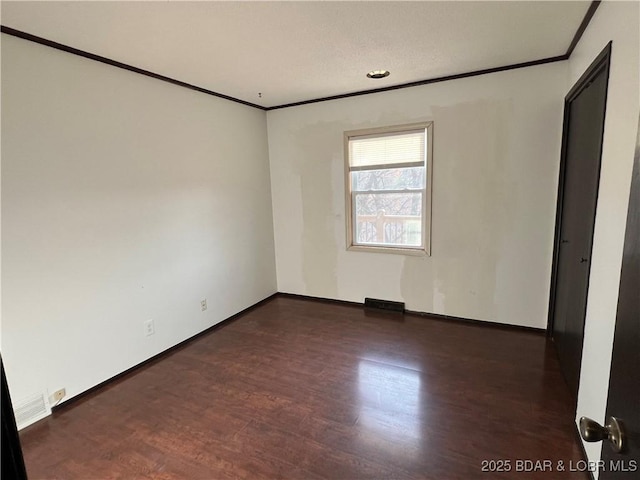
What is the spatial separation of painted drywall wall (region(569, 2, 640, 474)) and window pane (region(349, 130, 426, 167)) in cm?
173

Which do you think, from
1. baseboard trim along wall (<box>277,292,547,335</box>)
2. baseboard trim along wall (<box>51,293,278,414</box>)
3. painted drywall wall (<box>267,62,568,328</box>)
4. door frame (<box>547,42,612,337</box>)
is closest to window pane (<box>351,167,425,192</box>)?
painted drywall wall (<box>267,62,568,328</box>)

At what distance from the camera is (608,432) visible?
74cm

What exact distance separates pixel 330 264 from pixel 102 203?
2.55 m

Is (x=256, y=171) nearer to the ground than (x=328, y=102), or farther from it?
nearer to the ground

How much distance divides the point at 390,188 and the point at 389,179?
10cm

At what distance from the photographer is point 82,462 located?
76.6 inches

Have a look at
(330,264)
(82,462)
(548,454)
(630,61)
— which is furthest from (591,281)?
(82,462)

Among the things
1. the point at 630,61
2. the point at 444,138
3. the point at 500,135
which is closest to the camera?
the point at 630,61

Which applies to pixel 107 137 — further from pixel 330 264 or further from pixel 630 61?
pixel 630 61

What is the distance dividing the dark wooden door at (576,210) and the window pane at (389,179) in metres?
1.27

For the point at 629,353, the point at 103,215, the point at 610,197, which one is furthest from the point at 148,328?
the point at 610,197

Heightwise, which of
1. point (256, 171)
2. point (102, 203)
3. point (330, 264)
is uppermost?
point (256, 171)

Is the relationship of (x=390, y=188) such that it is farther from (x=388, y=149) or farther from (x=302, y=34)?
(x=302, y=34)

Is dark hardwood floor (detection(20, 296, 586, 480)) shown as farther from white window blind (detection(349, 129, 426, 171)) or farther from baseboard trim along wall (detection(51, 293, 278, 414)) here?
white window blind (detection(349, 129, 426, 171))
